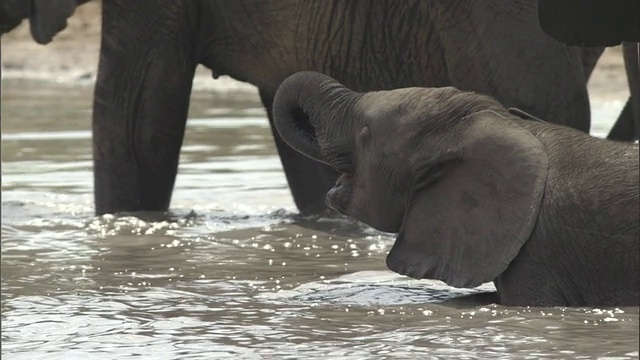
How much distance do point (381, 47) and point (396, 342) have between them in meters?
2.84

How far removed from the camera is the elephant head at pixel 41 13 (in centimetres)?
731

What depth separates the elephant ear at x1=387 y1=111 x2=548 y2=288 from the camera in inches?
195

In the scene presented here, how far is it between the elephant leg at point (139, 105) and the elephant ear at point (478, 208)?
238 cm

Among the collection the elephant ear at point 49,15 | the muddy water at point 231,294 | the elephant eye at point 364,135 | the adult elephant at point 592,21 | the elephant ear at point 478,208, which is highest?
the elephant ear at point 49,15

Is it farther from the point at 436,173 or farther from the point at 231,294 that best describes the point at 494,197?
the point at 231,294

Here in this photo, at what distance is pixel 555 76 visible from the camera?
6492 mm

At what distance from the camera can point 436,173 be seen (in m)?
5.12

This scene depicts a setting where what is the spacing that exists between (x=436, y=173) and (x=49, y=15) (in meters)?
2.73

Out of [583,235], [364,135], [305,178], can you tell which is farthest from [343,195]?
[305,178]

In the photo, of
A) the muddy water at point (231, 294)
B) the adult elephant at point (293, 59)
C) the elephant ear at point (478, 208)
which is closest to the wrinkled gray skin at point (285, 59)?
the adult elephant at point (293, 59)

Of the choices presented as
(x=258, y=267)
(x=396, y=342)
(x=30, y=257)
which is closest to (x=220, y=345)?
(x=396, y=342)

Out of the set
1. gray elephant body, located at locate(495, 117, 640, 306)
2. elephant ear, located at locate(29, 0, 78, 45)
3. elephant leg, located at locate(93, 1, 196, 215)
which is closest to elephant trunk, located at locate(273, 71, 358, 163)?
gray elephant body, located at locate(495, 117, 640, 306)

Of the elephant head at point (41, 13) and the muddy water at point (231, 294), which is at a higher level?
the elephant head at point (41, 13)

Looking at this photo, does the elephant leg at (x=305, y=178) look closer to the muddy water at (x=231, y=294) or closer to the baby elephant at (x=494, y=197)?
the muddy water at (x=231, y=294)
